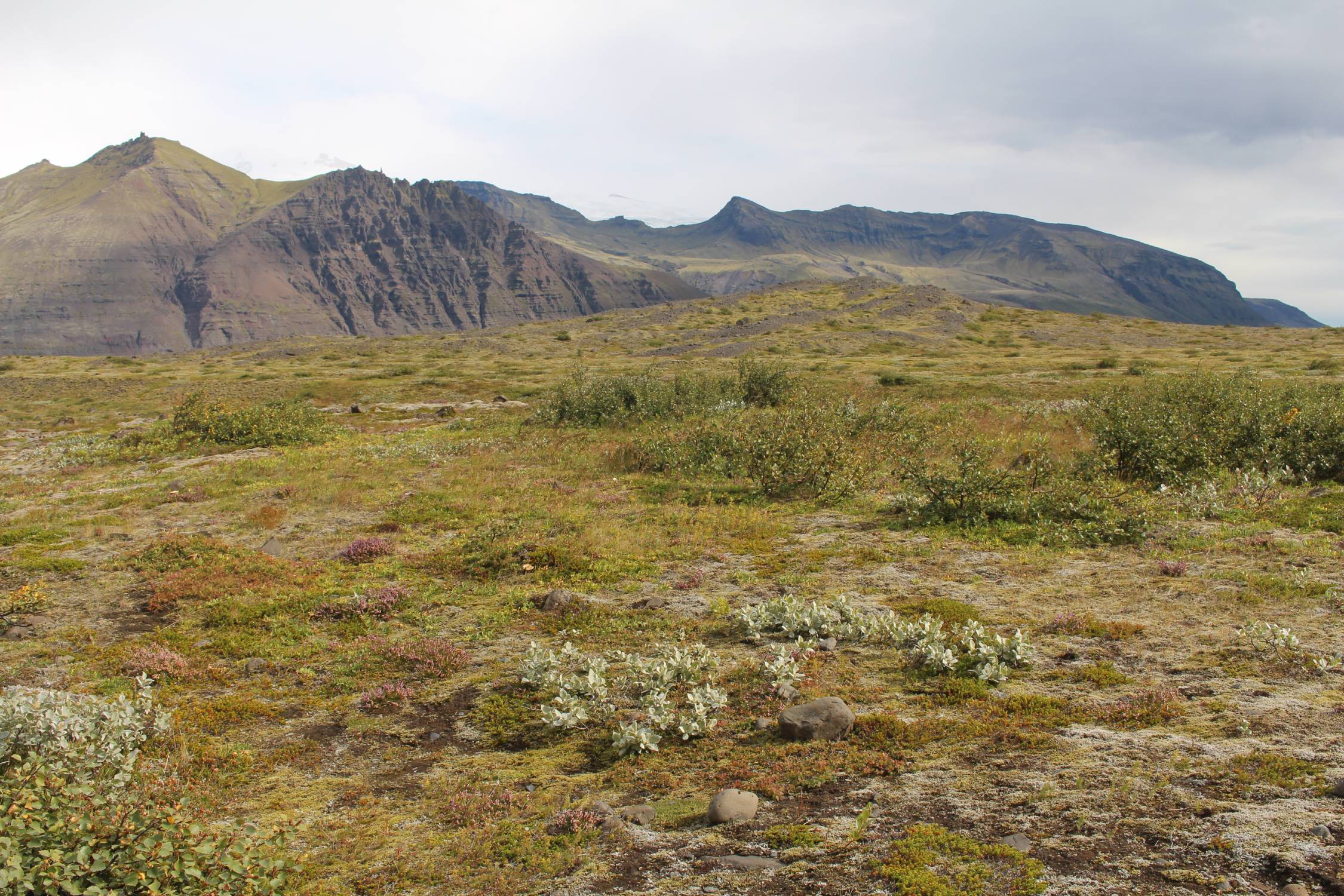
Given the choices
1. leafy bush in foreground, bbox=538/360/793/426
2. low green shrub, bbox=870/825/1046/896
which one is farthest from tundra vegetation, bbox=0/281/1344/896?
leafy bush in foreground, bbox=538/360/793/426

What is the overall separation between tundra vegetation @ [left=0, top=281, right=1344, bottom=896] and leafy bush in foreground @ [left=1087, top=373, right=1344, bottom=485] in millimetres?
84

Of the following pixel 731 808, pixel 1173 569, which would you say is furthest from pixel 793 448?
pixel 731 808

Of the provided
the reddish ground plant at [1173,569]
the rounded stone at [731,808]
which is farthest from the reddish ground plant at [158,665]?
the reddish ground plant at [1173,569]

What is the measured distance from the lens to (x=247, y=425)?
2594 cm

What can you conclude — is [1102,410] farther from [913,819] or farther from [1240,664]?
[913,819]

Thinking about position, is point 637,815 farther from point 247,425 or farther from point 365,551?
point 247,425

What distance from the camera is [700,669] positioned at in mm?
8102

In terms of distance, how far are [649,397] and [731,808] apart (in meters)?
23.4

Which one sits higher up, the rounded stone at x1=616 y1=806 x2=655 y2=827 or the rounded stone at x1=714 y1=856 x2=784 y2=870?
the rounded stone at x1=714 y1=856 x2=784 y2=870

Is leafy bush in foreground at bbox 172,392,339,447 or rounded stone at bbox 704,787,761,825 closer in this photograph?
rounded stone at bbox 704,787,761,825

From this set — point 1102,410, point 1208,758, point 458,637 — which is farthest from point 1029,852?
point 1102,410

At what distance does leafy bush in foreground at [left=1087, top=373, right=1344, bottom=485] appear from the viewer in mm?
15445

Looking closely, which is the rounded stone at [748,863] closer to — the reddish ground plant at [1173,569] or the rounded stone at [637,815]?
the rounded stone at [637,815]

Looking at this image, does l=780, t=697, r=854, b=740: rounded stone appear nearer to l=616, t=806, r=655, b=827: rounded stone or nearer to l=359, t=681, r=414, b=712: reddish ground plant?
l=616, t=806, r=655, b=827: rounded stone
